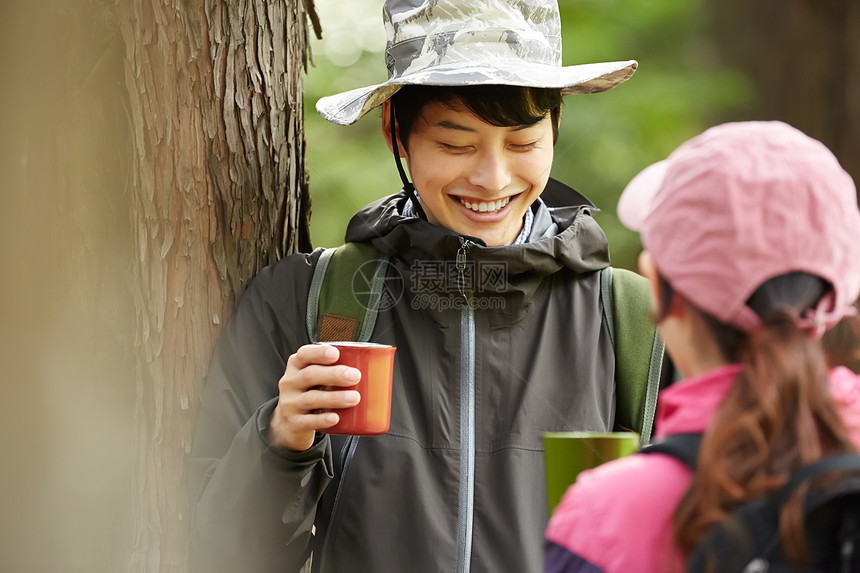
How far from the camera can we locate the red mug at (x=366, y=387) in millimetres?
1823

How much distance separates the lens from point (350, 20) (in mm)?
6574

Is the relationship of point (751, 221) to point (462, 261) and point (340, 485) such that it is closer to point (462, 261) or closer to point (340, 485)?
point (462, 261)

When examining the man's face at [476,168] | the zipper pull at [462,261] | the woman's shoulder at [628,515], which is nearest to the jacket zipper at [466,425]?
the zipper pull at [462,261]

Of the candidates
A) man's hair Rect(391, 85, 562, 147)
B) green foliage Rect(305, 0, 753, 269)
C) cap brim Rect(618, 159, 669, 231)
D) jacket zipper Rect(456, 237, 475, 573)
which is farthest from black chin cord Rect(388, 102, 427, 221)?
green foliage Rect(305, 0, 753, 269)

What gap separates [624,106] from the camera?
5758 millimetres

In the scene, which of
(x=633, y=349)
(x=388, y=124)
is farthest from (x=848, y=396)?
(x=388, y=124)

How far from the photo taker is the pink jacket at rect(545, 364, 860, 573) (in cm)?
118

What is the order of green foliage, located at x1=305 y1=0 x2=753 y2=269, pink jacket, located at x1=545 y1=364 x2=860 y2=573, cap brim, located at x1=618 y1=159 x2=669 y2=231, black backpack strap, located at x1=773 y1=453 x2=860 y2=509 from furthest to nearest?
green foliage, located at x1=305 y1=0 x2=753 y2=269
cap brim, located at x1=618 y1=159 x2=669 y2=231
pink jacket, located at x1=545 y1=364 x2=860 y2=573
black backpack strap, located at x1=773 y1=453 x2=860 y2=509

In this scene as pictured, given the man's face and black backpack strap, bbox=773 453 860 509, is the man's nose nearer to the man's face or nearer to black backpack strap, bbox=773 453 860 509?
the man's face

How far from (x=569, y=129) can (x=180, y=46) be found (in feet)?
12.4

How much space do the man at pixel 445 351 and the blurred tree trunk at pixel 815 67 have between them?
2130mm

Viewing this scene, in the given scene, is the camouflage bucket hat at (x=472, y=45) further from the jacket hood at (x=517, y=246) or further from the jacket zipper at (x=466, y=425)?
the jacket zipper at (x=466, y=425)

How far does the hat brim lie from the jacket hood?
0.89 feet

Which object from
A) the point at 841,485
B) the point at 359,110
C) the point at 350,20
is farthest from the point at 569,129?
the point at 841,485
